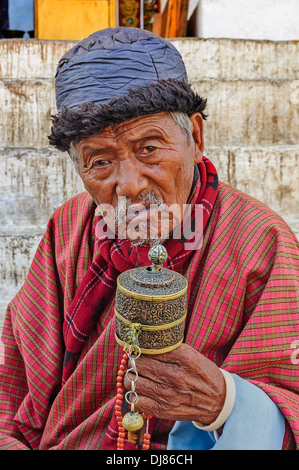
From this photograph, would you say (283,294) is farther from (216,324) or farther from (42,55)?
(42,55)

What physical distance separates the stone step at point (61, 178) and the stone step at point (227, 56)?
2.67 feet

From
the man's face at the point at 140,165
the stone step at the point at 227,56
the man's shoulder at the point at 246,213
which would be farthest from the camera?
the stone step at the point at 227,56

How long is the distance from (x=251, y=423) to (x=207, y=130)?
7.52 feet

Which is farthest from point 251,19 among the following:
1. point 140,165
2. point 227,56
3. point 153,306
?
point 153,306

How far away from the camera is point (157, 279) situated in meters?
1.09

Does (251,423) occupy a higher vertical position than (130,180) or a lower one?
lower

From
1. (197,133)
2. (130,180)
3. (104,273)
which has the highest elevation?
(197,133)

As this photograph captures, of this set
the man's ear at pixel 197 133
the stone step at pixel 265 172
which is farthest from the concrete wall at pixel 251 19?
the man's ear at pixel 197 133

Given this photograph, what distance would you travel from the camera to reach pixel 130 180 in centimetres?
142

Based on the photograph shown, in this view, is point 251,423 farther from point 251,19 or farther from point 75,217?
point 251,19

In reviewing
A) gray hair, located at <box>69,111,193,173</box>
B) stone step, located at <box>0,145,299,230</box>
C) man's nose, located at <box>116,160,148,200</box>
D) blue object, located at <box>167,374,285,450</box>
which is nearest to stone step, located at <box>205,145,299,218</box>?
stone step, located at <box>0,145,299,230</box>

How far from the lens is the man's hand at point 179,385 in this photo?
118 centimetres

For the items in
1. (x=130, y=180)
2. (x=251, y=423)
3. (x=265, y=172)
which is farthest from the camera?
(x=265, y=172)

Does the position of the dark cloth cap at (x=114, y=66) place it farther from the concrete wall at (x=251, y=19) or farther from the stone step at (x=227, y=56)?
the concrete wall at (x=251, y=19)
